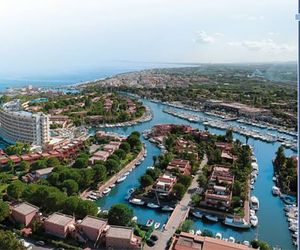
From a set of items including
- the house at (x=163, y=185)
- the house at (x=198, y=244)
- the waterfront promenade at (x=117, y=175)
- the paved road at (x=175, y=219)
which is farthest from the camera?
the waterfront promenade at (x=117, y=175)

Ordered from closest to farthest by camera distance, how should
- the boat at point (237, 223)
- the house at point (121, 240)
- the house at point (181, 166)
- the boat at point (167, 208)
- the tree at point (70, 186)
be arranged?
the house at point (121, 240) → the boat at point (237, 223) → the boat at point (167, 208) → the tree at point (70, 186) → the house at point (181, 166)

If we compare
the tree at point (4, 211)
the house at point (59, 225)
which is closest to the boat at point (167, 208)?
the house at point (59, 225)

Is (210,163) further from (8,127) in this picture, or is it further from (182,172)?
(8,127)

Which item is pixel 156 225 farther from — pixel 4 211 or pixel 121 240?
pixel 4 211

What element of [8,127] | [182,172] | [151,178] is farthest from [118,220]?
[8,127]

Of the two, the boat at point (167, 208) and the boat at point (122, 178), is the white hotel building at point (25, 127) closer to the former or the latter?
the boat at point (122, 178)

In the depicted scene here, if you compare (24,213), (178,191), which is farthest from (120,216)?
(178,191)

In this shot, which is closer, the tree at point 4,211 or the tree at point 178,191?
the tree at point 4,211

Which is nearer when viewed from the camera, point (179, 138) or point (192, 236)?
point (192, 236)
